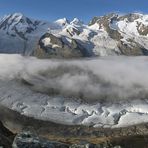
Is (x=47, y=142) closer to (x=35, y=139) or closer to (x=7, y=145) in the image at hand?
(x=35, y=139)

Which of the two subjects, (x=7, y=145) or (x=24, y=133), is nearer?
(x=24, y=133)

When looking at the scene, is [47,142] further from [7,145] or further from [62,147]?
[7,145]

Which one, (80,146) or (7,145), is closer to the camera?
(80,146)

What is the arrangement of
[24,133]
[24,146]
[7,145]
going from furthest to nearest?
[7,145] → [24,133] → [24,146]

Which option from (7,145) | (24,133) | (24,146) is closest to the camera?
(24,146)

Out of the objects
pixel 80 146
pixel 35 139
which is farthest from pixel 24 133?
pixel 80 146

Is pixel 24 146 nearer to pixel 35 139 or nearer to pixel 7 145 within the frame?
pixel 35 139

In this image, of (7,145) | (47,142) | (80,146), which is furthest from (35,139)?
(7,145)

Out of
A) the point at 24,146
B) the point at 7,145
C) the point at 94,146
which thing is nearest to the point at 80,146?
the point at 94,146
